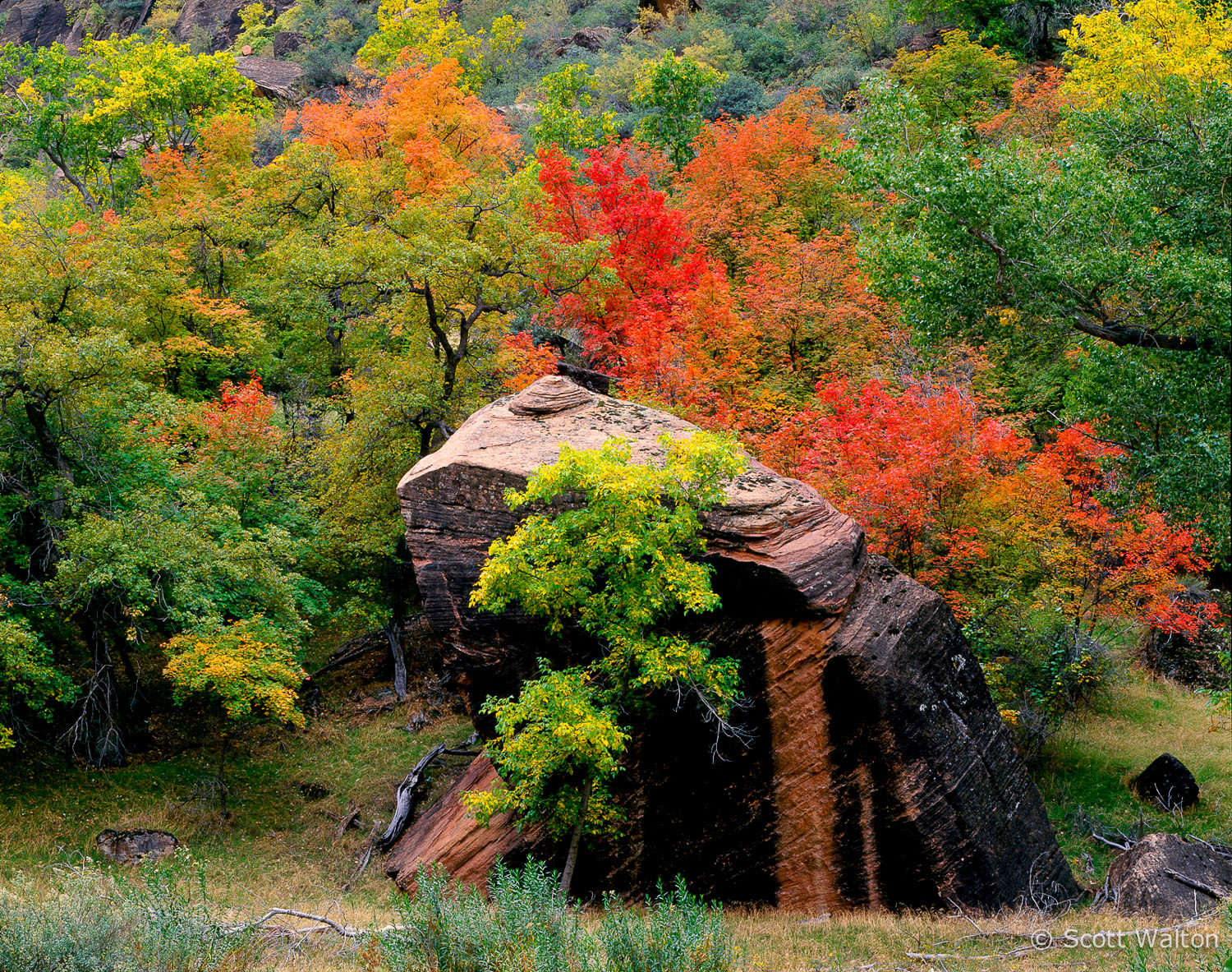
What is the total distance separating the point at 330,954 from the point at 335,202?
26559 millimetres

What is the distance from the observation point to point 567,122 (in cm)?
4359

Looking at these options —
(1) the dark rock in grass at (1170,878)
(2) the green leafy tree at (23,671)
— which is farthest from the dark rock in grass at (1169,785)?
(2) the green leafy tree at (23,671)

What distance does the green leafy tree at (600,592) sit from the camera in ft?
38.9

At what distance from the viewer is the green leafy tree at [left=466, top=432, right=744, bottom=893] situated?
11.8 meters

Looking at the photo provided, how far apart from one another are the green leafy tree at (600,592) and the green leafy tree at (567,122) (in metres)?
32.5

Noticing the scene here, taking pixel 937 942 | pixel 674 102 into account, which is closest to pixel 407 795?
pixel 937 942

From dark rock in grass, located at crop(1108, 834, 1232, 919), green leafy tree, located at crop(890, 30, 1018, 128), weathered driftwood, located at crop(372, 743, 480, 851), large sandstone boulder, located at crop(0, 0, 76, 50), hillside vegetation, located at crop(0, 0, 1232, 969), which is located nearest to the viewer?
hillside vegetation, located at crop(0, 0, 1232, 969)

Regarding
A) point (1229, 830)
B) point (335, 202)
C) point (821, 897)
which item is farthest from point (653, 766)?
point (335, 202)

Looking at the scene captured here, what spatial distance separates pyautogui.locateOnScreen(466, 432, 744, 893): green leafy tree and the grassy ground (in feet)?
10.2

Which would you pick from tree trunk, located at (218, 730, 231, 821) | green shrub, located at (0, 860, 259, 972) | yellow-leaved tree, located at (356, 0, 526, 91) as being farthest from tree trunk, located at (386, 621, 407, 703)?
yellow-leaved tree, located at (356, 0, 526, 91)

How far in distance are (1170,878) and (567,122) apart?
129 ft

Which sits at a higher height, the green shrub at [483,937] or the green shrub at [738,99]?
the green shrub at [738,99]

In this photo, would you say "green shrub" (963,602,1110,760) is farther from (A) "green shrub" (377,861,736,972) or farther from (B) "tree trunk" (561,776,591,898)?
(A) "green shrub" (377,861,736,972)

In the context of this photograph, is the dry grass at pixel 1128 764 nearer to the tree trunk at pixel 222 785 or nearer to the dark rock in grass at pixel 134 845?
the tree trunk at pixel 222 785
